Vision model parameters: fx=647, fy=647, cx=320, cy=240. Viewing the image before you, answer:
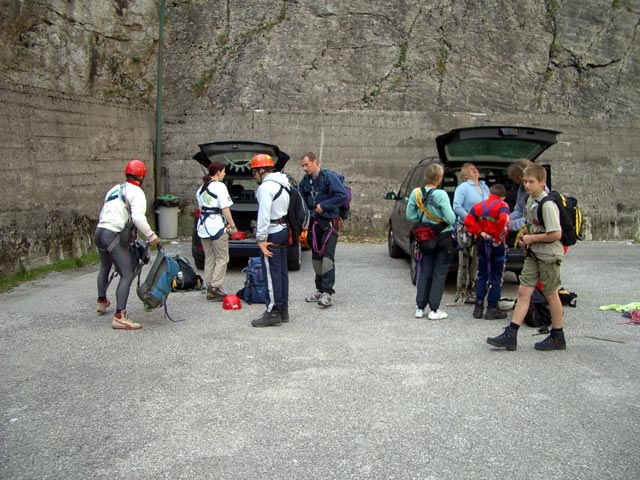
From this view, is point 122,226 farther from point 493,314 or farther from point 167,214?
point 167,214

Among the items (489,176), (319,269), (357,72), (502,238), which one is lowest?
(319,269)

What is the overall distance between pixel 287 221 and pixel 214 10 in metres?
11.7

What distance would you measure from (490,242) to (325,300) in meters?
2.09

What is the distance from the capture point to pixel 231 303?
25.7 feet

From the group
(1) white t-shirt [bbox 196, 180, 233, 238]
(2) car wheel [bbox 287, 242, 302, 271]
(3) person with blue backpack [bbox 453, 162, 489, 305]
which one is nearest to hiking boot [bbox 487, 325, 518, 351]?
(3) person with blue backpack [bbox 453, 162, 489, 305]

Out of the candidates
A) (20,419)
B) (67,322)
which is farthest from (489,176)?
(20,419)

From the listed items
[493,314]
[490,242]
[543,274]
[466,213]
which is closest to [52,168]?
[466,213]

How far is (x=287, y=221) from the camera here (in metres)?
7.03

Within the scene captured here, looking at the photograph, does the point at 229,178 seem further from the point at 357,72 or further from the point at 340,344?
the point at 357,72

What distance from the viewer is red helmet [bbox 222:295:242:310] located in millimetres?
7832

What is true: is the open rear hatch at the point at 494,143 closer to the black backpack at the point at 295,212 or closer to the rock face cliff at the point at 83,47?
the black backpack at the point at 295,212

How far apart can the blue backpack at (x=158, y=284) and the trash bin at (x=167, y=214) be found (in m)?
7.35

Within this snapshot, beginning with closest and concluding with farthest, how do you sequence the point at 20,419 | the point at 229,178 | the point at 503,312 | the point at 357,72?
the point at 20,419 < the point at 503,312 < the point at 229,178 < the point at 357,72

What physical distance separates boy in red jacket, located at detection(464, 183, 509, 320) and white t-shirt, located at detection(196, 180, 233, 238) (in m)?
3.02
